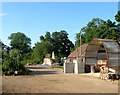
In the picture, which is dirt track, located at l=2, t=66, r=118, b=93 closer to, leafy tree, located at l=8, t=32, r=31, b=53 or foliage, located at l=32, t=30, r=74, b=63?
foliage, located at l=32, t=30, r=74, b=63

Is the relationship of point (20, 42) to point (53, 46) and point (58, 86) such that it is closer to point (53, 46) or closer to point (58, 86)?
point (53, 46)

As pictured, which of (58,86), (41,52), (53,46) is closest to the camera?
(58,86)

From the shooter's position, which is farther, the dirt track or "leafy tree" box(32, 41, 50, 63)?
"leafy tree" box(32, 41, 50, 63)

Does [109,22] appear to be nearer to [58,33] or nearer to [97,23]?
[97,23]

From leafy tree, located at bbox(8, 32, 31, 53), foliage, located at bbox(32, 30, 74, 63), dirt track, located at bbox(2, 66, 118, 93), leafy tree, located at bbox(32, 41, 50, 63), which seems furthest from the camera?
leafy tree, located at bbox(8, 32, 31, 53)

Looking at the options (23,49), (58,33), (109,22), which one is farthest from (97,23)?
(23,49)

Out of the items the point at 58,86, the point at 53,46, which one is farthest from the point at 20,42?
the point at 58,86

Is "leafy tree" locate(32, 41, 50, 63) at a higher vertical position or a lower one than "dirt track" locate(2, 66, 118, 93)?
higher

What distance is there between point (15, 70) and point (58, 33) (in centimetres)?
10854

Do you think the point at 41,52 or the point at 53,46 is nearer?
the point at 41,52

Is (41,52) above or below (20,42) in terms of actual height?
below

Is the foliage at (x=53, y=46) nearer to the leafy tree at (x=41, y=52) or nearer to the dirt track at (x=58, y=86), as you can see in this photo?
the leafy tree at (x=41, y=52)

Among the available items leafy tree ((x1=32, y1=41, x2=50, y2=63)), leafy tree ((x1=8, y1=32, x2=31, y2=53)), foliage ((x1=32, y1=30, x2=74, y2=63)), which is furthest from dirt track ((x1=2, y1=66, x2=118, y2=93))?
Answer: leafy tree ((x1=8, y1=32, x2=31, y2=53))

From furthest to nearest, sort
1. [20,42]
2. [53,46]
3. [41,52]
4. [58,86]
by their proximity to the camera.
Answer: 1. [20,42]
2. [53,46]
3. [41,52]
4. [58,86]
